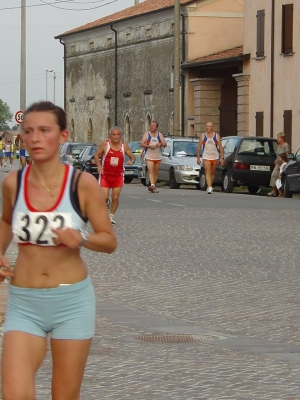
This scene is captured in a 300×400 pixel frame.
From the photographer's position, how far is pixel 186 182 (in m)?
35.0

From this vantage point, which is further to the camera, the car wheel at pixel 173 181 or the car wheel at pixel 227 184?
the car wheel at pixel 173 181

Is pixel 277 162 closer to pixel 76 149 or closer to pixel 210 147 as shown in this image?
pixel 210 147

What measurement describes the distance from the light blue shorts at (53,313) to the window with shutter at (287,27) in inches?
1556

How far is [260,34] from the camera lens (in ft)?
152

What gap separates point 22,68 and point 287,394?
152 ft

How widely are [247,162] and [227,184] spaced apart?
0.98m

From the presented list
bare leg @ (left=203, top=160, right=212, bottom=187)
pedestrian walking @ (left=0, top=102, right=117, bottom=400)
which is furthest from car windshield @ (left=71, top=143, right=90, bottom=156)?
pedestrian walking @ (left=0, top=102, right=117, bottom=400)

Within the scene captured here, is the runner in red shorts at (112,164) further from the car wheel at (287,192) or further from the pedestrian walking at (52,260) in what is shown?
the pedestrian walking at (52,260)

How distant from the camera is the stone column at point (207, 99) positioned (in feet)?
179

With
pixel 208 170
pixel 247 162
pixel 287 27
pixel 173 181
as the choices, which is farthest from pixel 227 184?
pixel 287 27

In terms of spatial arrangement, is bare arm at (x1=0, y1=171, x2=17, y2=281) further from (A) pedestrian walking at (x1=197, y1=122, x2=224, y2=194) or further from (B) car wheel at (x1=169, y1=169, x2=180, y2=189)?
(B) car wheel at (x1=169, y1=169, x2=180, y2=189)

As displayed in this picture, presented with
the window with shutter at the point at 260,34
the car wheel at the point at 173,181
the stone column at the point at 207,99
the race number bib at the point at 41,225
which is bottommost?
the car wheel at the point at 173,181

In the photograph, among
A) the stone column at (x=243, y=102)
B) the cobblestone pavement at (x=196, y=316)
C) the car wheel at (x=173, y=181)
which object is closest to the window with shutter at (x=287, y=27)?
the stone column at (x=243, y=102)

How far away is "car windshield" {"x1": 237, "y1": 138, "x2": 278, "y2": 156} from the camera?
32.8m
